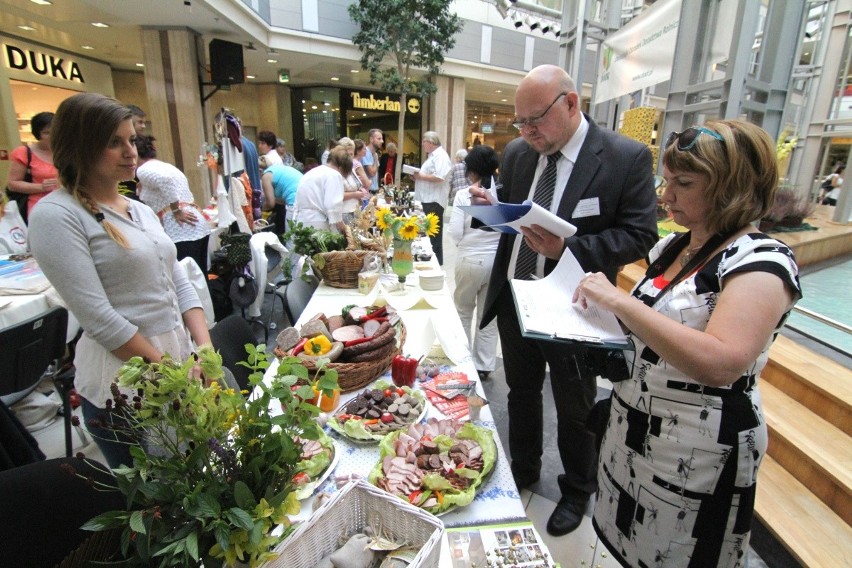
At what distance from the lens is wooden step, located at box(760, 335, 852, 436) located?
7.36 ft

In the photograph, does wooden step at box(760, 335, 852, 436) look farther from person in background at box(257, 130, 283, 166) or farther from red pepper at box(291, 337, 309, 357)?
person in background at box(257, 130, 283, 166)

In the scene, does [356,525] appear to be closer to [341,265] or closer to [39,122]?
[341,265]

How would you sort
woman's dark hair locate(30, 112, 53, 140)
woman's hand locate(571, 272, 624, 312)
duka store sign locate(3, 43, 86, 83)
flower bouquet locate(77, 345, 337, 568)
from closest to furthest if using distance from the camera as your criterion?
flower bouquet locate(77, 345, 337, 568)
woman's hand locate(571, 272, 624, 312)
woman's dark hair locate(30, 112, 53, 140)
duka store sign locate(3, 43, 86, 83)

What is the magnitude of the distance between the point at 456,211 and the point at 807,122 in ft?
23.8

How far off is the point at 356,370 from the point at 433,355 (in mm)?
397

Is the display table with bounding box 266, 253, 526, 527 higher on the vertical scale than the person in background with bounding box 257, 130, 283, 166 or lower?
lower

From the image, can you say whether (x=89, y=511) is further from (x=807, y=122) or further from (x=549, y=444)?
(x=807, y=122)

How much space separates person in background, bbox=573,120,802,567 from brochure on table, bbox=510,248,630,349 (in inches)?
2.4

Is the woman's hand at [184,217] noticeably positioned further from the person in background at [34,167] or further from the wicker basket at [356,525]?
the wicker basket at [356,525]

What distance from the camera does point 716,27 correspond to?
3.10 m

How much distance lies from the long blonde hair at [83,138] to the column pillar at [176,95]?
7204 millimetres

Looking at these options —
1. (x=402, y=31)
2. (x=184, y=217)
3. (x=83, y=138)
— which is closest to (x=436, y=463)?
(x=83, y=138)

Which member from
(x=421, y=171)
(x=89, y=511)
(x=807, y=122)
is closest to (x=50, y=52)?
(x=421, y=171)

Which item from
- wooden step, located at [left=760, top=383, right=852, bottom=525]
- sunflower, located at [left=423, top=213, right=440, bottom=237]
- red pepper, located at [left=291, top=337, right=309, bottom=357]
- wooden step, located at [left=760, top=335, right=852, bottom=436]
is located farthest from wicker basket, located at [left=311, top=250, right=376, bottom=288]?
wooden step, located at [left=760, top=335, right=852, bottom=436]
